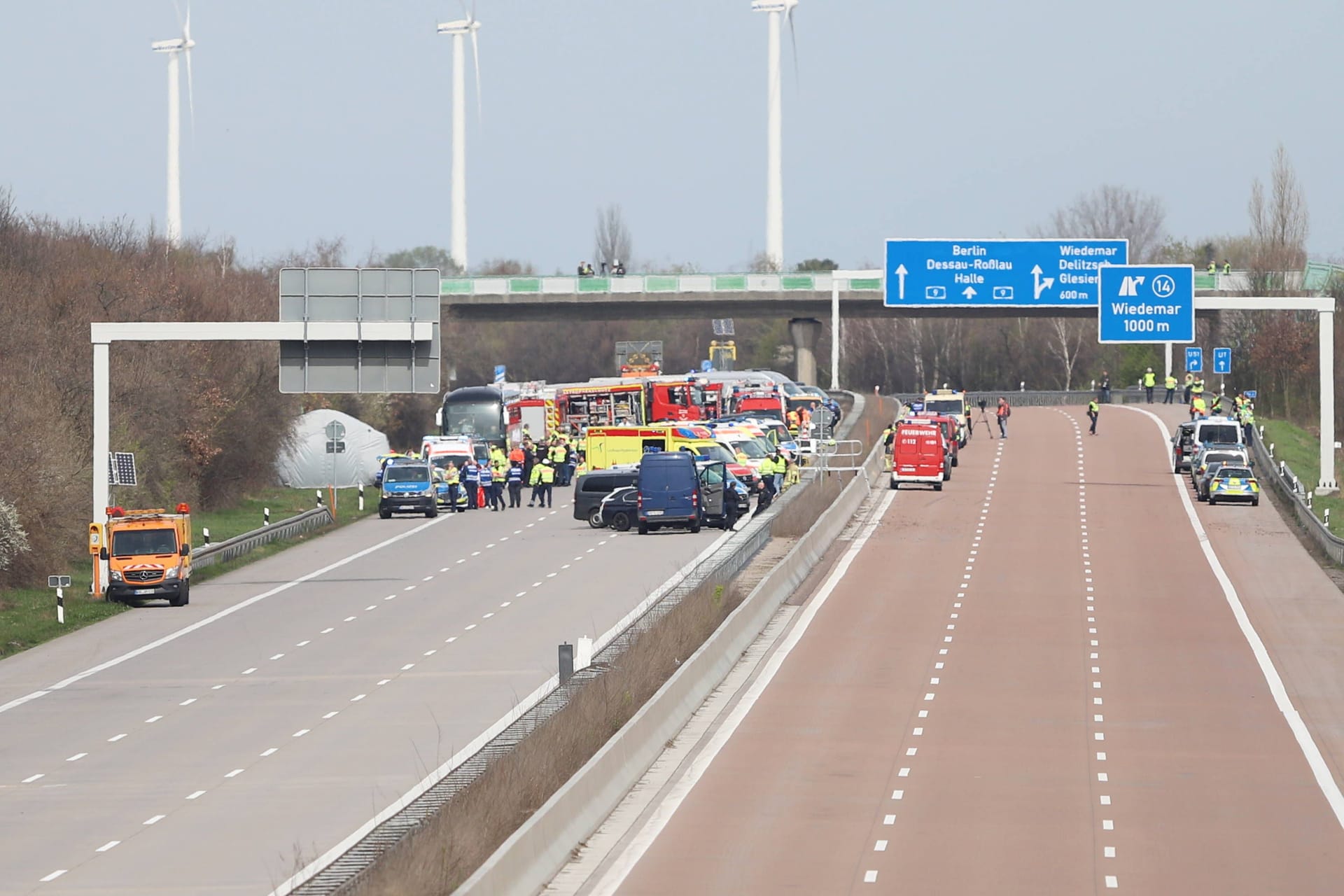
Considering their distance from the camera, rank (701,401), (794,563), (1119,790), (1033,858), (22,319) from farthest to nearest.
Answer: (701,401) < (22,319) < (794,563) < (1119,790) < (1033,858)

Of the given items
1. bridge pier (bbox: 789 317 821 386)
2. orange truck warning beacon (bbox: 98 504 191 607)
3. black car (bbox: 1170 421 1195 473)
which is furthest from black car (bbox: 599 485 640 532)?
bridge pier (bbox: 789 317 821 386)

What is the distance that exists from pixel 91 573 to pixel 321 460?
79.3ft

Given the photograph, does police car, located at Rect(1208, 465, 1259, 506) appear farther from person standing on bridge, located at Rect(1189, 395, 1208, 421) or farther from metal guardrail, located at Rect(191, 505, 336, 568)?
metal guardrail, located at Rect(191, 505, 336, 568)

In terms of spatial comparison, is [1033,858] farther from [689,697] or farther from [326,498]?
[326,498]

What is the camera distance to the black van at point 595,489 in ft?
153

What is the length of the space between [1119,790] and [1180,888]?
4033 millimetres

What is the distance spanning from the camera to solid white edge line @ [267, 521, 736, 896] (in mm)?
15797

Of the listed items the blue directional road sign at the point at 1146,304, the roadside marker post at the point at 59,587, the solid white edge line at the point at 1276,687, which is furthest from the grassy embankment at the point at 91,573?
the blue directional road sign at the point at 1146,304

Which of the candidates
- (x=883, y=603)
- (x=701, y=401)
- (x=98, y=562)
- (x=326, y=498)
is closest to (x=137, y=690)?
(x=98, y=562)

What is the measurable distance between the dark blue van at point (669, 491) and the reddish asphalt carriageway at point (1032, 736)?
4.19 metres

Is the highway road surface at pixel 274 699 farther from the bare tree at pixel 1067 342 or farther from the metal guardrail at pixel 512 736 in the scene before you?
the bare tree at pixel 1067 342

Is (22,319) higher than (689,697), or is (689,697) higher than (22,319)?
(22,319)

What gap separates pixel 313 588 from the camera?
1496 inches

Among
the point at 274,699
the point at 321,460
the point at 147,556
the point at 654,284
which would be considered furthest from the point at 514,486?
the point at 654,284
